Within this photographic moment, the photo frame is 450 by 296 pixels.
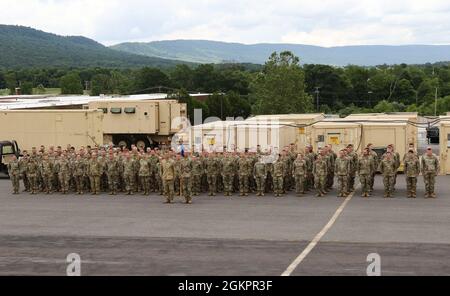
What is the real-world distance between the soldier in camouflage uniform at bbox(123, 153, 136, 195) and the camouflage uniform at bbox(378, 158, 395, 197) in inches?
283

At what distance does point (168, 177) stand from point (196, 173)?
5.98 ft

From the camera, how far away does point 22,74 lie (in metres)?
155

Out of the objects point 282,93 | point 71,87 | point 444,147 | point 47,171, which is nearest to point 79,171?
point 47,171

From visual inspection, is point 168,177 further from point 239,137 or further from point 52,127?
point 52,127

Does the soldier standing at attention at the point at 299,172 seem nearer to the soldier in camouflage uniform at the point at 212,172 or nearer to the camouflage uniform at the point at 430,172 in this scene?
the soldier in camouflage uniform at the point at 212,172

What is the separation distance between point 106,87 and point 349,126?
307ft

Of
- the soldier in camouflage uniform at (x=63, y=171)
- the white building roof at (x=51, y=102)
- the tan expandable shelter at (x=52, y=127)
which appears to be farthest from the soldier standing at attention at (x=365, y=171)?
the white building roof at (x=51, y=102)

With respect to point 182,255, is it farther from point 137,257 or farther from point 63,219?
point 63,219

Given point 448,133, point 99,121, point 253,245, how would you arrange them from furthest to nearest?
point 99,121, point 448,133, point 253,245

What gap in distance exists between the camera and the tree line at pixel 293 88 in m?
53.0

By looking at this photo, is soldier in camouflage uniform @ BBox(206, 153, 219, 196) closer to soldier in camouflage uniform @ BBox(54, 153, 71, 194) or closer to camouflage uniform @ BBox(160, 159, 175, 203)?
camouflage uniform @ BBox(160, 159, 175, 203)

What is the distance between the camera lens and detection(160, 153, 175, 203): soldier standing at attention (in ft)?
67.7

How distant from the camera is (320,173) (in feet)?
70.0
